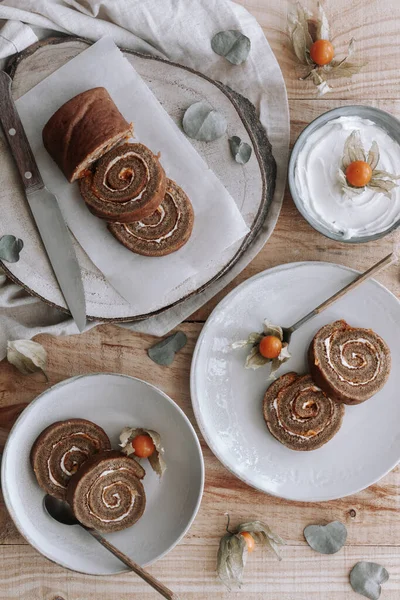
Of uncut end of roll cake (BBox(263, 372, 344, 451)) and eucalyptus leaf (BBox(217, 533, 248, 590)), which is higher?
uncut end of roll cake (BBox(263, 372, 344, 451))

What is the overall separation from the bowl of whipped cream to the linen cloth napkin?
6 centimetres

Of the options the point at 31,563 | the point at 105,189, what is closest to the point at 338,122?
the point at 105,189

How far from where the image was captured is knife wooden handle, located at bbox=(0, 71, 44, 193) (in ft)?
4.43

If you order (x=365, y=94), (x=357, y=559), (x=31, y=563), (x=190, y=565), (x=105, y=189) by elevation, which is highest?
(x=105, y=189)

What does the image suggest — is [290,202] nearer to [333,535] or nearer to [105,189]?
[105,189]

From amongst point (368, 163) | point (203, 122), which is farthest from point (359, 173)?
point (203, 122)

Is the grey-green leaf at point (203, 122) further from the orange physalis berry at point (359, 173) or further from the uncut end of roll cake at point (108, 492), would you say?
the uncut end of roll cake at point (108, 492)

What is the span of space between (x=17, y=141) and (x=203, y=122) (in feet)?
1.26

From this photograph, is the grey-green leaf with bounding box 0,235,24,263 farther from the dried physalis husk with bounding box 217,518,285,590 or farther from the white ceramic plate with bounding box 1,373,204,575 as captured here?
the dried physalis husk with bounding box 217,518,285,590

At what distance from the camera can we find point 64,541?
147 centimetres

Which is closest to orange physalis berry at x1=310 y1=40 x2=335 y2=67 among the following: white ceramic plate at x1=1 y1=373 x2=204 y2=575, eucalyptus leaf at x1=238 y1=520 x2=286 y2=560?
white ceramic plate at x1=1 y1=373 x2=204 y2=575

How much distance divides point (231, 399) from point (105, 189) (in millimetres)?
543

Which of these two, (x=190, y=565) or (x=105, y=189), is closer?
(x=105, y=189)

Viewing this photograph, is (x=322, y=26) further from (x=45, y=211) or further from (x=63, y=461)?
(x=63, y=461)
